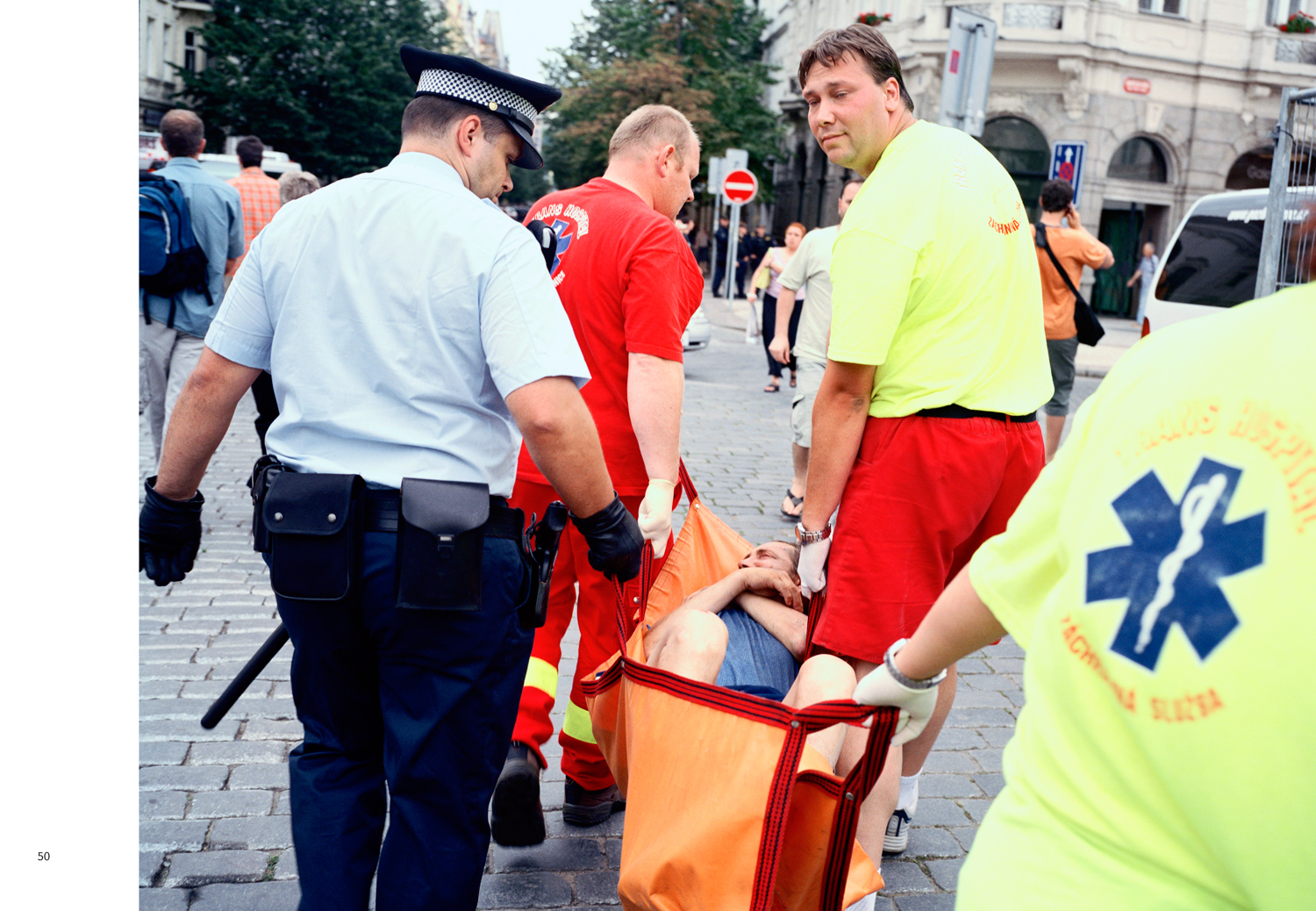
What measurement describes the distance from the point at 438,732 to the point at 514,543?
0.42 m

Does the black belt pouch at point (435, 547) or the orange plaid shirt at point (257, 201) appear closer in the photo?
the black belt pouch at point (435, 547)

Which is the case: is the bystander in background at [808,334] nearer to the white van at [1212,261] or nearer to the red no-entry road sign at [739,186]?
the white van at [1212,261]

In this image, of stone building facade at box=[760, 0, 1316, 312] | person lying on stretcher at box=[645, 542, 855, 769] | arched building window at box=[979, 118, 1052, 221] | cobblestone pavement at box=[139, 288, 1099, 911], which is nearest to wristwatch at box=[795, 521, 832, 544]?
person lying on stretcher at box=[645, 542, 855, 769]

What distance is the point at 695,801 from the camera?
2391mm

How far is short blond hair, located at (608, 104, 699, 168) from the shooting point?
141 inches

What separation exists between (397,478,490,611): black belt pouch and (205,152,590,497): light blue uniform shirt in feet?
0.24

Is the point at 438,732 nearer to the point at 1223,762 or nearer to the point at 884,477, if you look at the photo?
the point at 884,477

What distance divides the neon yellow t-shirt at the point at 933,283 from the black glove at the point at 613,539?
66 centimetres

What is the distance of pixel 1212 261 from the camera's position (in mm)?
8516

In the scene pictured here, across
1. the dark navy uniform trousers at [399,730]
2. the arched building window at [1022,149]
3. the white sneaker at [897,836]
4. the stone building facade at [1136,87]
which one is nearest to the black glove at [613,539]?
the dark navy uniform trousers at [399,730]

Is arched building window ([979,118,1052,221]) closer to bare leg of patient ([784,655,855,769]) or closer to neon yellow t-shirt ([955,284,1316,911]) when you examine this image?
bare leg of patient ([784,655,855,769])

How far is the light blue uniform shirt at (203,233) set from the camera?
6715 millimetres

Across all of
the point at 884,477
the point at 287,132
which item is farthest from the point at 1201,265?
the point at 287,132

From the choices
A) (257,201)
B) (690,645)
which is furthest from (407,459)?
(257,201)
